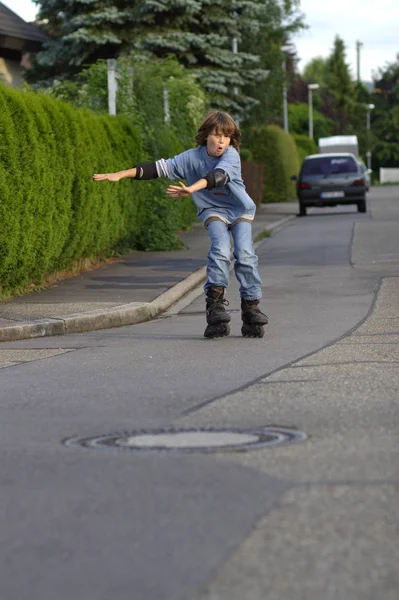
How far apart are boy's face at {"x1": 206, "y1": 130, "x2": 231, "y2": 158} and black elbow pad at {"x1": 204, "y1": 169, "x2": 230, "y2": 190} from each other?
1.07ft

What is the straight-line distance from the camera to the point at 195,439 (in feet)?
19.7

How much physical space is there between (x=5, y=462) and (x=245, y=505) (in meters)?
1.35

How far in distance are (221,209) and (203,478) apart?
6110 millimetres

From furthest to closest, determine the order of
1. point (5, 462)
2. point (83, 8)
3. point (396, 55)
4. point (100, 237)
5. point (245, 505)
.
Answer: point (396, 55), point (83, 8), point (100, 237), point (5, 462), point (245, 505)

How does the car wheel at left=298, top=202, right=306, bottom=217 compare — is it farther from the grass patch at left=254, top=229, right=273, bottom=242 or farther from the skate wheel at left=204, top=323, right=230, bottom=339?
the skate wheel at left=204, top=323, right=230, bottom=339

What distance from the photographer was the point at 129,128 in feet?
71.0

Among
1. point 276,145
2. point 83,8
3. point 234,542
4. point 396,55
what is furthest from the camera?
point 396,55

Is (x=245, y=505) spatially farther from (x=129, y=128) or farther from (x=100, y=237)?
(x=129, y=128)

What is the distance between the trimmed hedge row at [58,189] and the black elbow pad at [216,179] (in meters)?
3.56

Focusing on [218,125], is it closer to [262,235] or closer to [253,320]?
[253,320]

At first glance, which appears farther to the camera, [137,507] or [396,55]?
[396,55]

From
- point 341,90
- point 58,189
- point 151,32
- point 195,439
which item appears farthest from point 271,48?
point 341,90

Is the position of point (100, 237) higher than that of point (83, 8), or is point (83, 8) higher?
point (83, 8)

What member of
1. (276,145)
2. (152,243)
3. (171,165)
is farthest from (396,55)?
(171,165)
